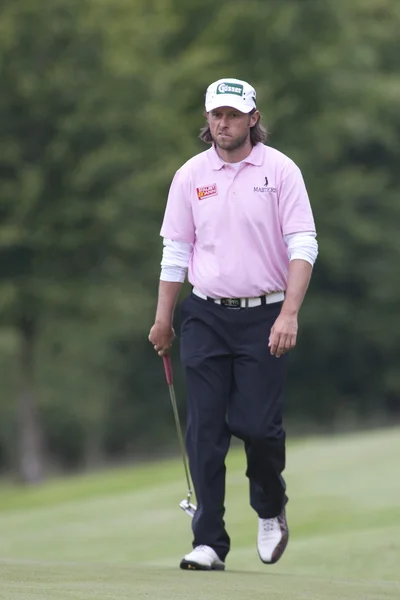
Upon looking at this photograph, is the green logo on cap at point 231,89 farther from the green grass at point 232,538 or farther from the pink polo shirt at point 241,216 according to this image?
the green grass at point 232,538

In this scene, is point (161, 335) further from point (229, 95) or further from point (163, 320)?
point (229, 95)

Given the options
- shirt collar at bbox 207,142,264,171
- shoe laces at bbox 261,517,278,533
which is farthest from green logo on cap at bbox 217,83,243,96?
shoe laces at bbox 261,517,278,533

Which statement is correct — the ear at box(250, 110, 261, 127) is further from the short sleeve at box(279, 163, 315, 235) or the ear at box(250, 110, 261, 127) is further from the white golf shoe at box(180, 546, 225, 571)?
the white golf shoe at box(180, 546, 225, 571)

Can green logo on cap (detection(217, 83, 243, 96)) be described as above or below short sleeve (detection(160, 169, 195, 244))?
above

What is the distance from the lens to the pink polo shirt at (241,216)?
6762mm

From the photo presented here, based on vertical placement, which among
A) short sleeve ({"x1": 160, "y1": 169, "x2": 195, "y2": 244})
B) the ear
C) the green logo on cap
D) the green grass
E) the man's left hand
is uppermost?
the green logo on cap

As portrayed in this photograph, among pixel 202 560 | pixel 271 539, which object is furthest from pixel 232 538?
pixel 202 560

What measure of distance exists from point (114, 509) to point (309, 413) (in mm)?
28111

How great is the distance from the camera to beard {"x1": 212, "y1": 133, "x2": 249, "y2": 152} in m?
6.77

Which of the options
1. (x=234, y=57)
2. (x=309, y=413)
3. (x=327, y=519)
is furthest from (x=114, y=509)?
(x=309, y=413)

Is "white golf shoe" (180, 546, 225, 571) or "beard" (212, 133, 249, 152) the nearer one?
"beard" (212, 133, 249, 152)

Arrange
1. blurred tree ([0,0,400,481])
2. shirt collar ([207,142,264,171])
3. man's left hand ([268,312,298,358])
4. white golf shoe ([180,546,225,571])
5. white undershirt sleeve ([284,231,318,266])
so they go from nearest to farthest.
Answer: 1. man's left hand ([268,312,298,358])
2. white undershirt sleeve ([284,231,318,266])
3. shirt collar ([207,142,264,171])
4. white golf shoe ([180,546,225,571])
5. blurred tree ([0,0,400,481])

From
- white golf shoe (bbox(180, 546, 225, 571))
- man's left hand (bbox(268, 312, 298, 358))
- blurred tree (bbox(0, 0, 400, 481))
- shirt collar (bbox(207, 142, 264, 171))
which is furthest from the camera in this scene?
blurred tree (bbox(0, 0, 400, 481))

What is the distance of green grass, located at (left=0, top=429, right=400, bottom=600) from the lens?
19.3 ft
